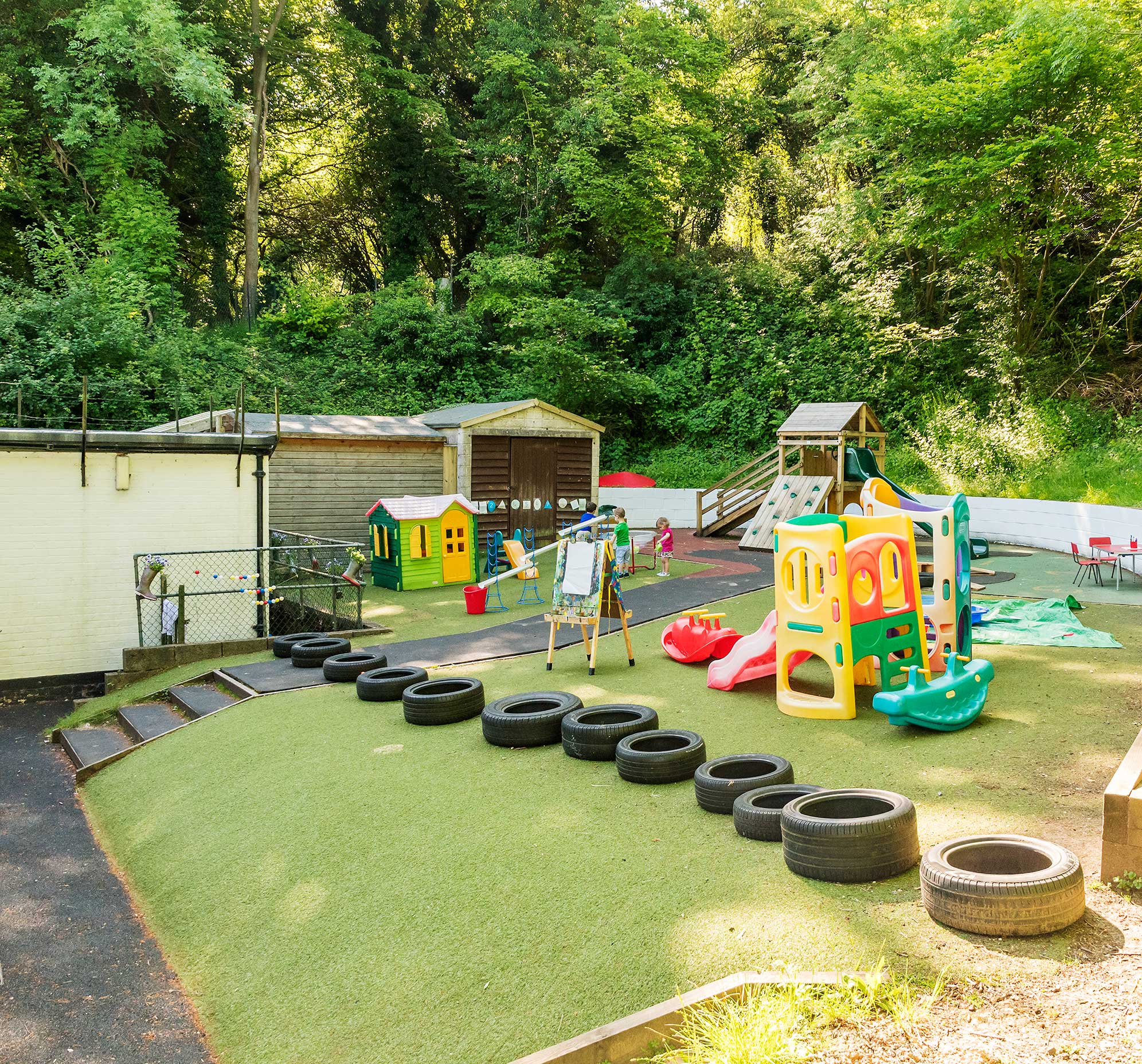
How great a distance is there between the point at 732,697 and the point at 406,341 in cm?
2078

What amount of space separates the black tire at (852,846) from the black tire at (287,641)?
7777 millimetres

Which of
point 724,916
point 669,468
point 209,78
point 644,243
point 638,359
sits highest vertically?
point 209,78

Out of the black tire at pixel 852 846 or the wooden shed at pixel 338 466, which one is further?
the wooden shed at pixel 338 466

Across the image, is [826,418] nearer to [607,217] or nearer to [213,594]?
[213,594]

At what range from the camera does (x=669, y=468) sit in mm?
25828

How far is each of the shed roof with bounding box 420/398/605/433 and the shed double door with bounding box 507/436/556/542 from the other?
65 cm

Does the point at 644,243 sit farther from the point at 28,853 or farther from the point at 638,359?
the point at 28,853

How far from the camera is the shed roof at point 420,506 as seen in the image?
1536 cm

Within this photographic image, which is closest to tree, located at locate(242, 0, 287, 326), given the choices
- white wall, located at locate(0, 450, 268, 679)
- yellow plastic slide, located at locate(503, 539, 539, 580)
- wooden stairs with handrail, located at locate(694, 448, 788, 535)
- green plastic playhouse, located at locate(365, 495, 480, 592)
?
green plastic playhouse, located at locate(365, 495, 480, 592)

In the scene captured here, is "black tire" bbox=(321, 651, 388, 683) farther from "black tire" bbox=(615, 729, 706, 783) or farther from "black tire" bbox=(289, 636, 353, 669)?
"black tire" bbox=(615, 729, 706, 783)

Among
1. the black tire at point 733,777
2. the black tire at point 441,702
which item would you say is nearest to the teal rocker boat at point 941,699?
the black tire at point 733,777

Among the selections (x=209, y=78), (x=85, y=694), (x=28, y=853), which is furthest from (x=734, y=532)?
(x=209, y=78)

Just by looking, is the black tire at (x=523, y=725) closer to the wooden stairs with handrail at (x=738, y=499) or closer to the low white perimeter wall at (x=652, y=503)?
the wooden stairs with handrail at (x=738, y=499)

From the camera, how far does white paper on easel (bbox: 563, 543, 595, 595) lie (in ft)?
30.6
